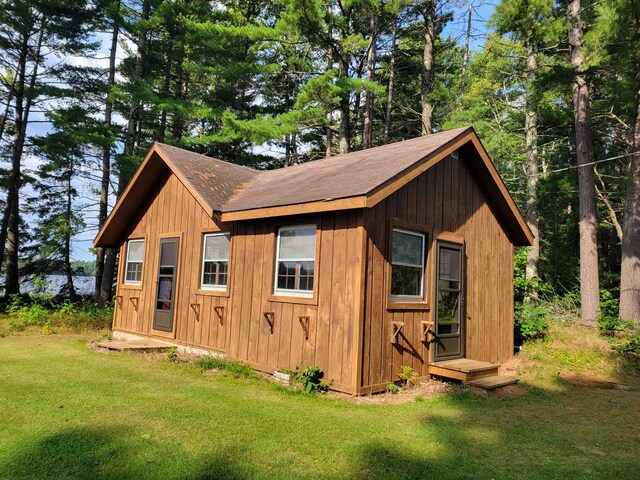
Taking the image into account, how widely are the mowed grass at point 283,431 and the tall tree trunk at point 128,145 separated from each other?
35.6 feet

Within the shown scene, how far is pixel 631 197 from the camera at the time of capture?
12.5 metres

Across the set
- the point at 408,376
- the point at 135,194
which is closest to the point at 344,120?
the point at 135,194

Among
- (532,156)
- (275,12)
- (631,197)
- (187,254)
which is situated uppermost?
(275,12)

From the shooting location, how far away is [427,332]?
734cm

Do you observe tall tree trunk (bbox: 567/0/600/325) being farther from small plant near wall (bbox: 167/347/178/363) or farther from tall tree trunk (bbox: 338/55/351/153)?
small plant near wall (bbox: 167/347/178/363)

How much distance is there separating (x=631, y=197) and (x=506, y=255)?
5553 mm

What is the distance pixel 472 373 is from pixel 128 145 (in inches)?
668

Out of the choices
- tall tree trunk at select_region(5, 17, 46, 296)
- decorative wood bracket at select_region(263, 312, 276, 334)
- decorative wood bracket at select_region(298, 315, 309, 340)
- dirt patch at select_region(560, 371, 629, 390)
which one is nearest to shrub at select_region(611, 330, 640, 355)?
dirt patch at select_region(560, 371, 629, 390)

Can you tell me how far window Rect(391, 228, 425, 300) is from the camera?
23.0 feet

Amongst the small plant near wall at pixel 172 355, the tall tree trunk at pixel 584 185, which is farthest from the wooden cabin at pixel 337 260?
the tall tree trunk at pixel 584 185

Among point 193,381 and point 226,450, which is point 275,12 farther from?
point 226,450

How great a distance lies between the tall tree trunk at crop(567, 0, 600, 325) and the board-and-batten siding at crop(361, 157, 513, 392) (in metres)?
4.18

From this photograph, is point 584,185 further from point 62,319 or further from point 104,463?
point 62,319

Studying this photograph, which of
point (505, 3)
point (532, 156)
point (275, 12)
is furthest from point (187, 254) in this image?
point (275, 12)
